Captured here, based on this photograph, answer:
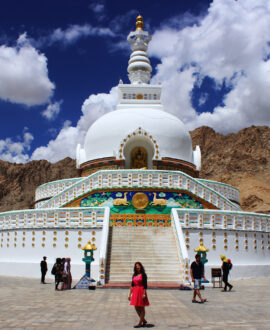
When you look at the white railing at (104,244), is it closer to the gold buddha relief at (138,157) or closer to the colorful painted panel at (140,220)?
the colorful painted panel at (140,220)

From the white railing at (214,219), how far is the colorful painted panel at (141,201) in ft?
7.74

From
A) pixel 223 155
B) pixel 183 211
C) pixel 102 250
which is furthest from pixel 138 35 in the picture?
pixel 223 155

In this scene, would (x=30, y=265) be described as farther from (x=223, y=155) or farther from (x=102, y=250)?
(x=223, y=155)

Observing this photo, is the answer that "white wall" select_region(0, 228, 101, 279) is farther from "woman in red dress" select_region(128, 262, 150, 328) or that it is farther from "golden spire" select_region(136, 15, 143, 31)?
"golden spire" select_region(136, 15, 143, 31)

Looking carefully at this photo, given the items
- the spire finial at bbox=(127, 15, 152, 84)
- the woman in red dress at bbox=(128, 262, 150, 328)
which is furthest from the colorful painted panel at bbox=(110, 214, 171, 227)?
the spire finial at bbox=(127, 15, 152, 84)

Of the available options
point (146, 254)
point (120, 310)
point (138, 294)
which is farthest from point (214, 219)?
point (138, 294)

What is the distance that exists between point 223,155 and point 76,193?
7034 centimetres

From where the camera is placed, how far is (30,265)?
53.8 feet

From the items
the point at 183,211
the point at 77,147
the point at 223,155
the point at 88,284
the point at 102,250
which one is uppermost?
the point at 223,155

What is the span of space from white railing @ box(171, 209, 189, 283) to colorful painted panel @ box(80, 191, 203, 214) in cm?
225

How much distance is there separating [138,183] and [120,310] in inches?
425

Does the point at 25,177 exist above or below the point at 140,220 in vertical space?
above

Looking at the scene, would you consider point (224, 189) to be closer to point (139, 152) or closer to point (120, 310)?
point (139, 152)

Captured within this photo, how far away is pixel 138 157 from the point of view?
23.2 m
